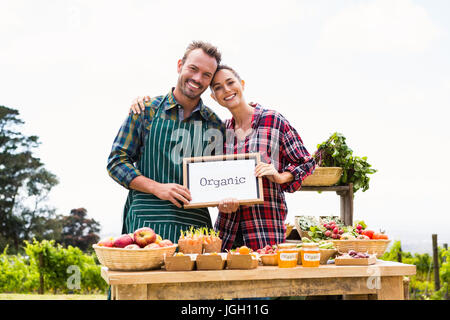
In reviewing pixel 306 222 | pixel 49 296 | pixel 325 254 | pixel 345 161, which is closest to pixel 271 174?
pixel 325 254

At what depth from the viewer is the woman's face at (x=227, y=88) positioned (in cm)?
326

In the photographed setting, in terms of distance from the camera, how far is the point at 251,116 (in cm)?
337

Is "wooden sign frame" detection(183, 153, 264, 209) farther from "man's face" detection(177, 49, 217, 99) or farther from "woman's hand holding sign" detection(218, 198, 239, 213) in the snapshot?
"man's face" detection(177, 49, 217, 99)

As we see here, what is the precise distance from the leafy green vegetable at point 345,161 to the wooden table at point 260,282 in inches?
105

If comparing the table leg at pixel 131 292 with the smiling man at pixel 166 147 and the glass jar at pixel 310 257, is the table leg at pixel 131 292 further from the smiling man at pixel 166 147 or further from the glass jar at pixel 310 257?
the glass jar at pixel 310 257

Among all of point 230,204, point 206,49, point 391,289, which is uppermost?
point 206,49

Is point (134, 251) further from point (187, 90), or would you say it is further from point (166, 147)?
point (187, 90)

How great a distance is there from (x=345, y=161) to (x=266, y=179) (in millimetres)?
2215

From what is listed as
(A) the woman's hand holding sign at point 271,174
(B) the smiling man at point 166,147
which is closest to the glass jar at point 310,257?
(A) the woman's hand holding sign at point 271,174

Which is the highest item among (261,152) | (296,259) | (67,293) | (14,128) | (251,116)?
(14,128)

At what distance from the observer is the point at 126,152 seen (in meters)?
3.20
